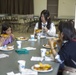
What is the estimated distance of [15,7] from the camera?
12.2 metres

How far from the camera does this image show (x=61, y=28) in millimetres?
2285

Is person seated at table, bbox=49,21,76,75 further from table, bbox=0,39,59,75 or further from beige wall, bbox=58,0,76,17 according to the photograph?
beige wall, bbox=58,0,76,17

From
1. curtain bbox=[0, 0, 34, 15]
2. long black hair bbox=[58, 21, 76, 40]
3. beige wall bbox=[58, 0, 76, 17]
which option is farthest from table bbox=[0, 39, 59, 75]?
curtain bbox=[0, 0, 34, 15]

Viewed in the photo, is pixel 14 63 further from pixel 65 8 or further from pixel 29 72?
pixel 65 8

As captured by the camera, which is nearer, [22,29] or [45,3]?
[22,29]

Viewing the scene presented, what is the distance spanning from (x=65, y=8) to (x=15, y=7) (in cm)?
298

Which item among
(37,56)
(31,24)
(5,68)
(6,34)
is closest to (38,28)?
(6,34)

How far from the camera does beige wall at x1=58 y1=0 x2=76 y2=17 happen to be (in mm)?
11725

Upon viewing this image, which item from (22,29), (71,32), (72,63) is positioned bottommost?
(22,29)

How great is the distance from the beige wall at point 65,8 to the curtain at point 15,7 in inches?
65.7

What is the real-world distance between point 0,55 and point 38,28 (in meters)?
2.34

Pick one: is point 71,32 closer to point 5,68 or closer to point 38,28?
point 5,68

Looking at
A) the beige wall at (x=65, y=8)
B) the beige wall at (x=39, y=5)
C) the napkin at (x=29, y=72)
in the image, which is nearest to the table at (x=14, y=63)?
the napkin at (x=29, y=72)

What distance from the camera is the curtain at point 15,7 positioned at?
1212 cm
